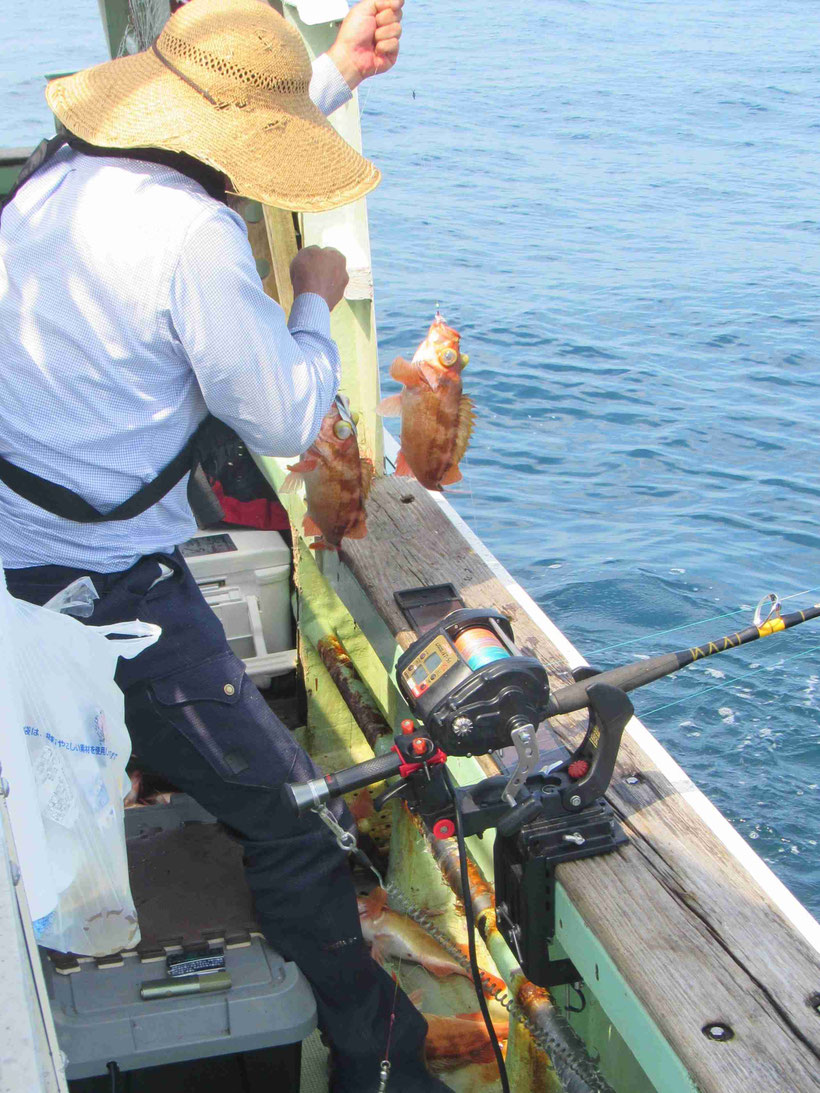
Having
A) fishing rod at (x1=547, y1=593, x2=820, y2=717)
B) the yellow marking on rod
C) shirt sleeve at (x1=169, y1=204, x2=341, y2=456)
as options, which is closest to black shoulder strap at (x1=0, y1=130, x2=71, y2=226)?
shirt sleeve at (x1=169, y1=204, x2=341, y2=456)

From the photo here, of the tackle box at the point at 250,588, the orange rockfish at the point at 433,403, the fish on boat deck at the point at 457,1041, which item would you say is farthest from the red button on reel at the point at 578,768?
the tackle box at the point at 250,588

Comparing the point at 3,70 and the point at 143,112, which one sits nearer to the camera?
the point at 143,112

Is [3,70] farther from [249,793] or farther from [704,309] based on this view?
[249,793]

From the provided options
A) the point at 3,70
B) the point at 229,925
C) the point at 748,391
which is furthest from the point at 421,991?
the point at 3,70

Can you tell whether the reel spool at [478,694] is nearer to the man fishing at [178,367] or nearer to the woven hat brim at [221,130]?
the man fishing at [178,367]

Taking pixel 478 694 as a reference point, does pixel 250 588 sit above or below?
below

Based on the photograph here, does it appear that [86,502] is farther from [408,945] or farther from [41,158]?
[408,945]

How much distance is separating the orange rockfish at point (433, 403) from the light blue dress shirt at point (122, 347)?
1017 mm

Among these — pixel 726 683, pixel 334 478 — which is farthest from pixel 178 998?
pixel 726 683

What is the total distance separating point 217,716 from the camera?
102 inches

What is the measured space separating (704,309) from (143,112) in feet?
35.7

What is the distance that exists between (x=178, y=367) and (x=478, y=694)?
89 centimetres

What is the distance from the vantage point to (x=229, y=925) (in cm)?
280

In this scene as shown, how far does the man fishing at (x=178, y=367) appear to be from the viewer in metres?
2.23
